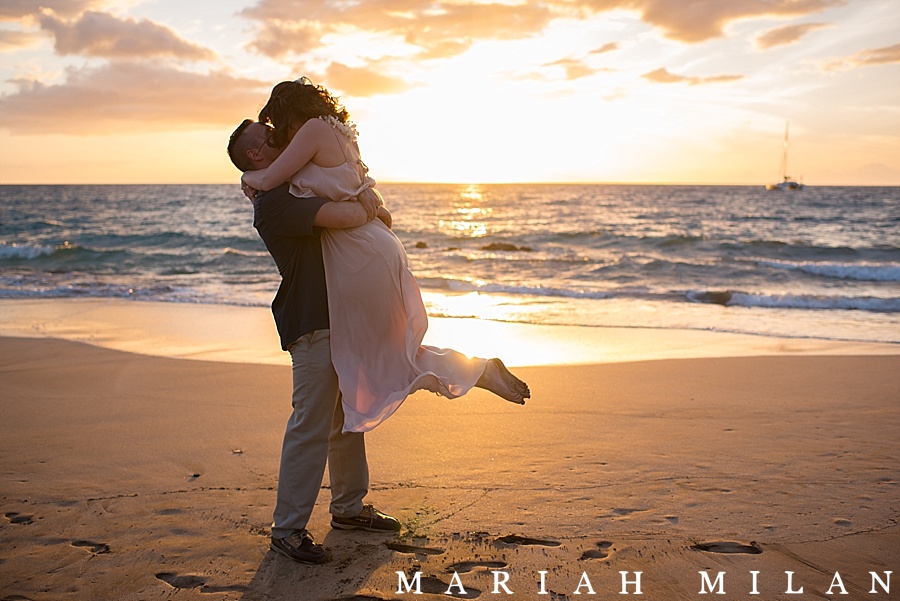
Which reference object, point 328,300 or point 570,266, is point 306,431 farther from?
point 570,266

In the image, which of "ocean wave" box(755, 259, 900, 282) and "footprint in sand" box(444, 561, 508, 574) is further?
"ocean wave" box(755, 259, 900, 282)

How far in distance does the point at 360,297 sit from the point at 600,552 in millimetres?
1627

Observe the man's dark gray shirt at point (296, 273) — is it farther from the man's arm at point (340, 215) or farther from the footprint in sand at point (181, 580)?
the footprint in sand at point (181, 580)

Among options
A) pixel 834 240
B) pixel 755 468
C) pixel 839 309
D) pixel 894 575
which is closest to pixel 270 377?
pixel 755 468

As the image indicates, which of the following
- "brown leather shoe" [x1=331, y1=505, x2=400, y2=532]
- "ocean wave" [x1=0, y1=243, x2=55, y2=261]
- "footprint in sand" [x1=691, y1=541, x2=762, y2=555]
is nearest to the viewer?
"footprint in sand" [x1=691, y1=541, x2=762, y2=555]

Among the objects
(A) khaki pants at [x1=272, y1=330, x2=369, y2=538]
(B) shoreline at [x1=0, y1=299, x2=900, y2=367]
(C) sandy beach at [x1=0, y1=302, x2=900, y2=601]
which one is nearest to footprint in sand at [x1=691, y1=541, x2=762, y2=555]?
(C) sandy beach at [x1=0, y1=302, x2=900, y2=601]

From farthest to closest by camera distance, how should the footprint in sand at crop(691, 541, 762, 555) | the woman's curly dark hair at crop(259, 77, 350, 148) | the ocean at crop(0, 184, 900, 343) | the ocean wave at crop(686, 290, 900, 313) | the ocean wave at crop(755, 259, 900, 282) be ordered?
the ocean wave at crop(755, 259, 900, 282)
the ocean wave at crop(686, 290, 900, 313)
the ocean at crop(0, 184, 900, 343)
the footprint in sand at crop(691, 541, 762, 555)
the woman's curly dark hair at crop(259, 77, 350, 148)

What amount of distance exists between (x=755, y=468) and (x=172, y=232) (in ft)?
102

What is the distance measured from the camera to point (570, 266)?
21.6 m

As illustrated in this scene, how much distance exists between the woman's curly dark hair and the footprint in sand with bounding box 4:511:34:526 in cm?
235

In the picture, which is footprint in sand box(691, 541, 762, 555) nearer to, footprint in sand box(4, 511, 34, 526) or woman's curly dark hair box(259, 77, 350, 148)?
woman's curly dark hair box(259, 77, 350, 148)

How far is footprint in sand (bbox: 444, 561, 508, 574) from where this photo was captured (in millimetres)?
3084

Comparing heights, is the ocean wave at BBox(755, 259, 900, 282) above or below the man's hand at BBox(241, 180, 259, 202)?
below

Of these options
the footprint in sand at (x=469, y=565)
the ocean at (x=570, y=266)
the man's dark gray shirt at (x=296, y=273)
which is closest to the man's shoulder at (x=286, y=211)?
the man's dark gray shirt at (x=296, y=273)
